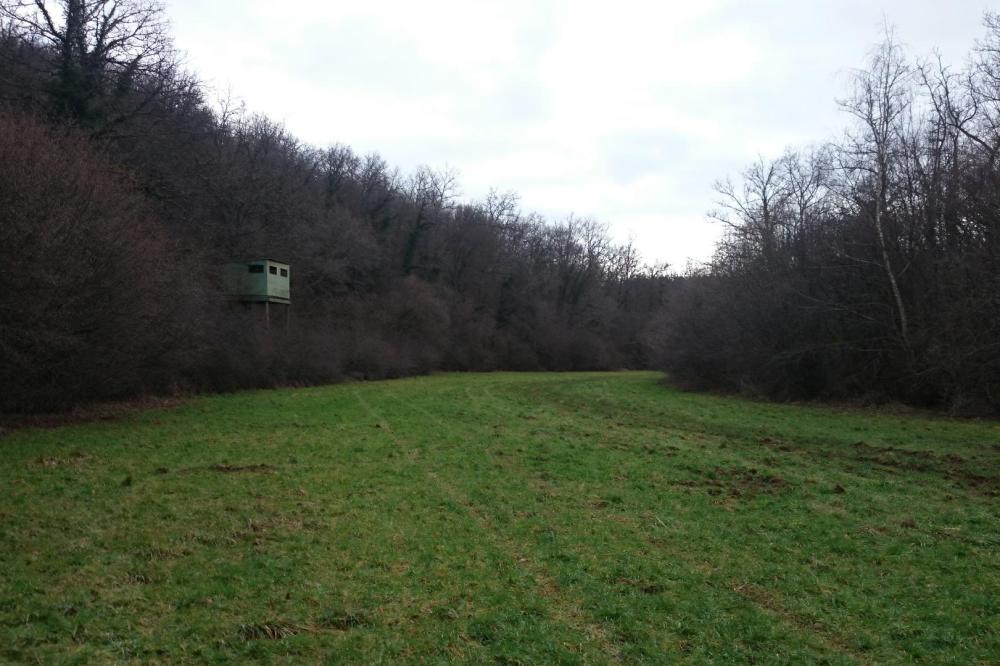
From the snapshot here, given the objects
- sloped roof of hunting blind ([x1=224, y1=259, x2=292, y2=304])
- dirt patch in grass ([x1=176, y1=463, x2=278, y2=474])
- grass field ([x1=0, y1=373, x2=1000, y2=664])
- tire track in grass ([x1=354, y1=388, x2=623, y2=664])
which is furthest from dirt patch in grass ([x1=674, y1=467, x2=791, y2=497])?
sloped roof of hunting blind ([x1=224, y1=259, x2=292, y2=304])

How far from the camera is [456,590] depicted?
555 cm

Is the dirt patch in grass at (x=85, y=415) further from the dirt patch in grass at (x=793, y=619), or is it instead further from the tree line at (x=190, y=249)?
the dirt patch in grass at (x=793, y=619)

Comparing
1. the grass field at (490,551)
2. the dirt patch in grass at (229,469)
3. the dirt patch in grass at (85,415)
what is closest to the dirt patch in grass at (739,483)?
the grass field at (490,551)

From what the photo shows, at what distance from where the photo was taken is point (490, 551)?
21.7 ft

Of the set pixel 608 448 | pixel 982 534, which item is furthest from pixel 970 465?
pixel 608 448

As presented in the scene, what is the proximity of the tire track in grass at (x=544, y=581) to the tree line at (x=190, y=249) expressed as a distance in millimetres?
9534

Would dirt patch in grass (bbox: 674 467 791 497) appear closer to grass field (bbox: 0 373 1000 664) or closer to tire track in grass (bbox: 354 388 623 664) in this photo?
grass field (bbox: 0 373 1000 664)

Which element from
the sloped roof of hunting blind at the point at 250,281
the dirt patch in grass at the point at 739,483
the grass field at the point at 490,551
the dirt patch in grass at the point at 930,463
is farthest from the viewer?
the sloped roof of hunting blind at the point at 250,281

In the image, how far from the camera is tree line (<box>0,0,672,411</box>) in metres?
14.2

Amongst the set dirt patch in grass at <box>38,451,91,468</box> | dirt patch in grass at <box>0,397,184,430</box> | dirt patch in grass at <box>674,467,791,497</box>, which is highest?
dirt patch in grass at <box>0,397,184,430</box>

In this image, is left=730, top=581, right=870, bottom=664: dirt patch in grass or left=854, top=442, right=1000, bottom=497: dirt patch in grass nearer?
left=730, top=581, right=870, bottom=664: dirt patch in grass

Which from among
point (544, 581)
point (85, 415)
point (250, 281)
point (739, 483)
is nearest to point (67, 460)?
point (85, 415)

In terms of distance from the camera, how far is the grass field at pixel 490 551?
459cm

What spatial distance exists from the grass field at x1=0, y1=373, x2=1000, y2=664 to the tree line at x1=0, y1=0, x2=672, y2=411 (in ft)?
9.76
